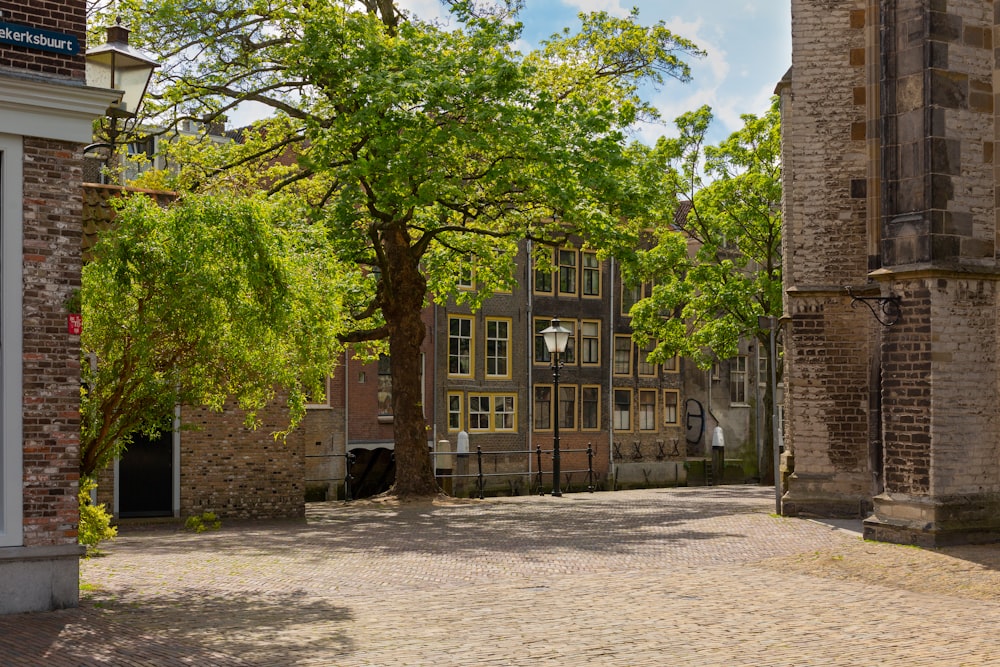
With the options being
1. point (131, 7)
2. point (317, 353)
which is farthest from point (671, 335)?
point (317, 353)

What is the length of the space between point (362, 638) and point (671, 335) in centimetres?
2691

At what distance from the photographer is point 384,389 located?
39562 millimetres

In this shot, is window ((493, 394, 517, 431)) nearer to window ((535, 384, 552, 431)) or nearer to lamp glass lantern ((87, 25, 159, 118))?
window ((535, 384, 552, 431))

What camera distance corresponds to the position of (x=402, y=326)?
23.9 metres

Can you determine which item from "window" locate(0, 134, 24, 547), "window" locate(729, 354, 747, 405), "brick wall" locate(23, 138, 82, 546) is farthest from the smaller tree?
"window" locate(729, 354, 747, 405)

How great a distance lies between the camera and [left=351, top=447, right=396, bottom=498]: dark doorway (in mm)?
37531

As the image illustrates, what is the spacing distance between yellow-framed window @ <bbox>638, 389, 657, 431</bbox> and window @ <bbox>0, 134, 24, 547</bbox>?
1531 inches

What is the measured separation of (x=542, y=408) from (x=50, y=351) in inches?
1360

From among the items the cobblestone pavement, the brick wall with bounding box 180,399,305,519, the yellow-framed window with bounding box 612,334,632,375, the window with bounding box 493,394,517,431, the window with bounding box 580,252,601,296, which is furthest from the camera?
the yellow-framed window with bounding box 612,334,632,375

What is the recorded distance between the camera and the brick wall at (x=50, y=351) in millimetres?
9984

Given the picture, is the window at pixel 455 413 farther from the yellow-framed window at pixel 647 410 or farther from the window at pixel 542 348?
the yellow-framed window at pixel 647 410

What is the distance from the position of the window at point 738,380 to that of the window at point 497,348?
1315 centimetres

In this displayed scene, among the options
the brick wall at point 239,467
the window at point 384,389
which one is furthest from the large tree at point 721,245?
the brick wall at point 239,467

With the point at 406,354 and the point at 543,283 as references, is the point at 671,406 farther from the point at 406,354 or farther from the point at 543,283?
the point at 406,354
